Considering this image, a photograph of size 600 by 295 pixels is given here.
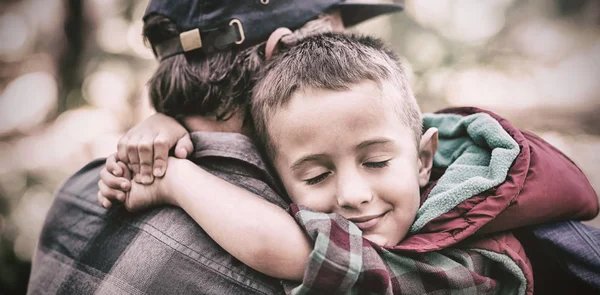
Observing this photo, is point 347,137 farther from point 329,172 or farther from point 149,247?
point 149,247

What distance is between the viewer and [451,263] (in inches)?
41.8

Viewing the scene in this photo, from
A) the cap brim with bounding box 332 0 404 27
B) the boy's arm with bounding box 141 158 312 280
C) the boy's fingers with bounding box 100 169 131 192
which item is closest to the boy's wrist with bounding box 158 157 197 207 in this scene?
the boy's arm with bounding box 141 158 312 280

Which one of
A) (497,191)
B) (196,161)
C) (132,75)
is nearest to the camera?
(497,191)

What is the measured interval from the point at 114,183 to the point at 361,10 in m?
1.21

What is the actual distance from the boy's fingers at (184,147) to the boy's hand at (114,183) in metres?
0.15

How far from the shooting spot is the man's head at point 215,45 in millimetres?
1479

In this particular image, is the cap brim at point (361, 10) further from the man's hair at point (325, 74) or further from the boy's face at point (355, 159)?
the boy's face at point (355, 159)

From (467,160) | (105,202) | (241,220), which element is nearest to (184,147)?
(105,202)

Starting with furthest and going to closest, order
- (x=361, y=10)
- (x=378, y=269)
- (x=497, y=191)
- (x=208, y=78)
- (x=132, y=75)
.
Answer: (x=132, y=75) → (x=361, y=10) → (x=208, y=78) → (x=497, y=191) → (x=378, y=269)

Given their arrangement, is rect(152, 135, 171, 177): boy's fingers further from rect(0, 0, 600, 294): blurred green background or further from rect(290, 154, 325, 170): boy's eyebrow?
rect(0, 0, 600, 294): blurred green background

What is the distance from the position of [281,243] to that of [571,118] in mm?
3929

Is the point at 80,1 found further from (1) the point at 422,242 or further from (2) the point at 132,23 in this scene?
(1) the point at 422,242

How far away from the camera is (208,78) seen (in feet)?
4.84

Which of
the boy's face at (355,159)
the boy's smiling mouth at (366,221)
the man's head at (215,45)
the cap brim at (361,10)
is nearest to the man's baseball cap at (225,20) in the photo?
the man's head at (215,45)
